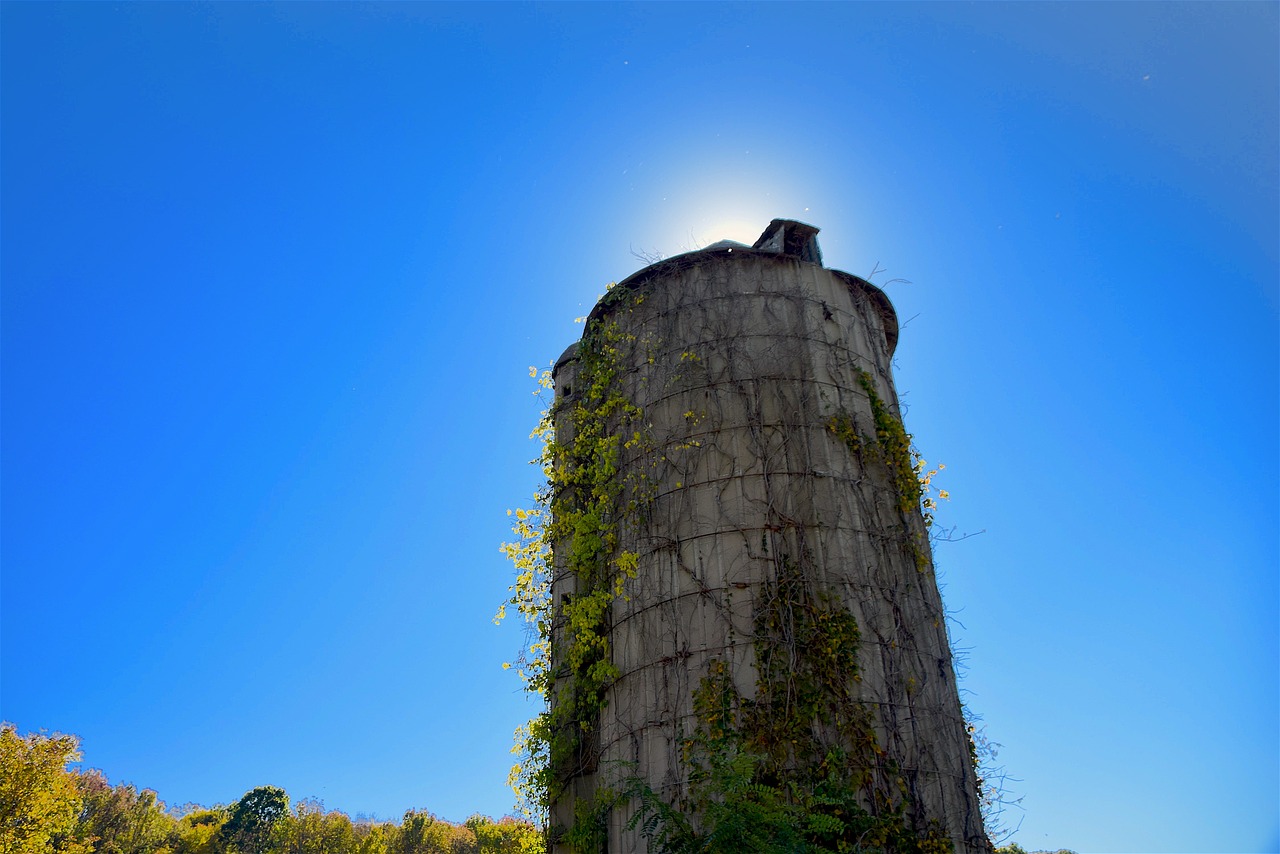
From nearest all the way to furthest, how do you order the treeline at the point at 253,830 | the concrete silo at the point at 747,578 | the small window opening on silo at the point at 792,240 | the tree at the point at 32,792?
the concrete silo at the point at 747,578, the small window opening on silo at the point at 792,240, the tree at the point at 32,792, the treeline at the point at 253,830

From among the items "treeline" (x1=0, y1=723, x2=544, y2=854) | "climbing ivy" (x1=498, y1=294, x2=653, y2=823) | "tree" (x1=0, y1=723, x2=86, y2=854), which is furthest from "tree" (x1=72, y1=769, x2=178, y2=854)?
"climbing ivy" (x1=498, y1=294, x2=653, y2=823)

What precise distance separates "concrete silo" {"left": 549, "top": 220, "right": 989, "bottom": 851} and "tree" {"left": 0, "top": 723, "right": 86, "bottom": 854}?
68.5 ft

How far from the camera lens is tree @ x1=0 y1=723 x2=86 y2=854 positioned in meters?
26.1

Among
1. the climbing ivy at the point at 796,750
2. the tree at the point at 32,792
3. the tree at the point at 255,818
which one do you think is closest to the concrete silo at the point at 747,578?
the climbing ivy at the point at 796,750

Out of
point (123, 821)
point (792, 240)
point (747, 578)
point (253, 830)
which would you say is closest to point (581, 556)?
point (747, 578)

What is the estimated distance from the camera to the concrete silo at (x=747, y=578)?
11.8 m

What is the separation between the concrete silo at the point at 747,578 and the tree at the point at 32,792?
20.9m

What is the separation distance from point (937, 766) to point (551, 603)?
788 cm

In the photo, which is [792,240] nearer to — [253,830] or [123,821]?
[123,821]

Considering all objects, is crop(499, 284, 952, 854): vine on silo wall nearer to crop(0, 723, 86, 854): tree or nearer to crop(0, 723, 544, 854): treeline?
crop(0, 723, 86, 854): tree

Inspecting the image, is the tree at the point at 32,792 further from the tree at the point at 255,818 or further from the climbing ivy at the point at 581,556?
the tree at the point at 255,818

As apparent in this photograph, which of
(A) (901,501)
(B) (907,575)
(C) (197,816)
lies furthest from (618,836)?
(C) (197,816)

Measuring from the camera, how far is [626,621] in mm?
14164

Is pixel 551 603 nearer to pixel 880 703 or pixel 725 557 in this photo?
pixel 725 557
